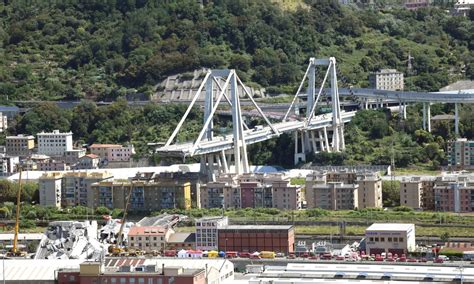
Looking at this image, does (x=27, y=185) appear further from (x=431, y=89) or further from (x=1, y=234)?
(x=431, y=89)

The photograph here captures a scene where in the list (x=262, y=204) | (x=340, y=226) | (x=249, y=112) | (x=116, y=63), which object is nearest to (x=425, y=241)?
(x=340, y=226)

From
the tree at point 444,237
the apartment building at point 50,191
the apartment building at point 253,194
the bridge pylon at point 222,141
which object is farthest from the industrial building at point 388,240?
the apartment building at point 50,191

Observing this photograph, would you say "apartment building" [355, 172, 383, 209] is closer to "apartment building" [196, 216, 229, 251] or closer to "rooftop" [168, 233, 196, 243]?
"rooftop" [168, 233, 196, 243]

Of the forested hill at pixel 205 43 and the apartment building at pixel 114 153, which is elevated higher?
the forested hill at pixel 205 43

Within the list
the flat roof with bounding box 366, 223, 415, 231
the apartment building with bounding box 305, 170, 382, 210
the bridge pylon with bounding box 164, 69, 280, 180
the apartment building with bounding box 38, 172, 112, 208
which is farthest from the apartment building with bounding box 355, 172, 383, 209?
the apartment building with bounding box 38, 172, 112, 208

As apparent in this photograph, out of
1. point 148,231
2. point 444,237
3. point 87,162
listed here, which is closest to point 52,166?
point 87,162

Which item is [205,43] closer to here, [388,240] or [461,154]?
[461,154]

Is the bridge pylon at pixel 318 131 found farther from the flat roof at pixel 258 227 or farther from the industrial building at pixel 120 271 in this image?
the industrial building at pixel 120 271
